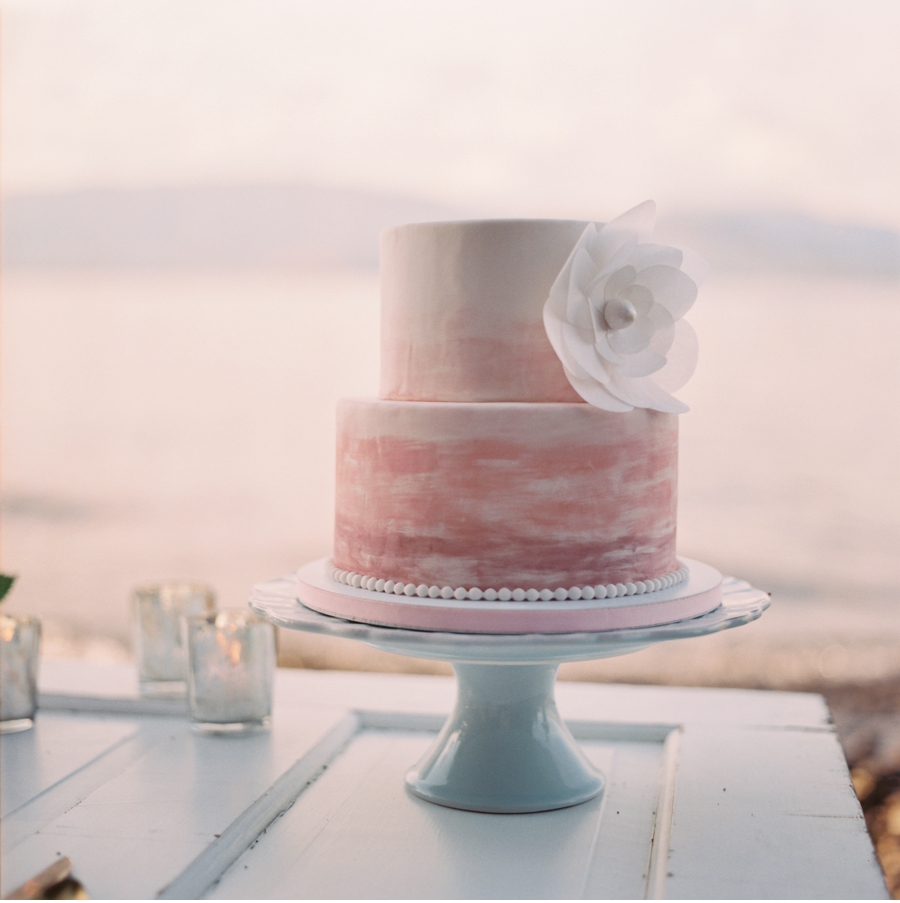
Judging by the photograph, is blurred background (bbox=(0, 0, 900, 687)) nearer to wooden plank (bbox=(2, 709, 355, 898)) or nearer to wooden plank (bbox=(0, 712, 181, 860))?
wooden plank (bbox=(0, 712, 181, 860))

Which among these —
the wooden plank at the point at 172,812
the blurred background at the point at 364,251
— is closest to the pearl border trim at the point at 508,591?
the wooden plank at the point at 172,812

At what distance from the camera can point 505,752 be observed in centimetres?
111

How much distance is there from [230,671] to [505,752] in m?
0.38

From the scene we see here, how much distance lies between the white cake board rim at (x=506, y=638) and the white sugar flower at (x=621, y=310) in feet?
0.74

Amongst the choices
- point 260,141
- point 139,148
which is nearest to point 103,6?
point 139,148

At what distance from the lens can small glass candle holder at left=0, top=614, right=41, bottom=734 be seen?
4.28ft

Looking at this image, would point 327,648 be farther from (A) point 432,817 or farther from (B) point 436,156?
(A) point 432,817

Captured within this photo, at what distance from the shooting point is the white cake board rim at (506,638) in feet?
3.02

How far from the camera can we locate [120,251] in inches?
140

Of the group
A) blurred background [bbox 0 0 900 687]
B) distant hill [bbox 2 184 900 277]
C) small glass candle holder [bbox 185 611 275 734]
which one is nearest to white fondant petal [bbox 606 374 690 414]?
small glass candle holder [bbox 185 611 275 734]

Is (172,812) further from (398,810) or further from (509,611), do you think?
(509,611)

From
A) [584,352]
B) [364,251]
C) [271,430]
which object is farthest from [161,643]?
[271,430]

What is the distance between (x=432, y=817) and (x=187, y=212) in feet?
9.06

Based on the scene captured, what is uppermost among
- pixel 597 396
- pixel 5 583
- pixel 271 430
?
pixel 597 396
